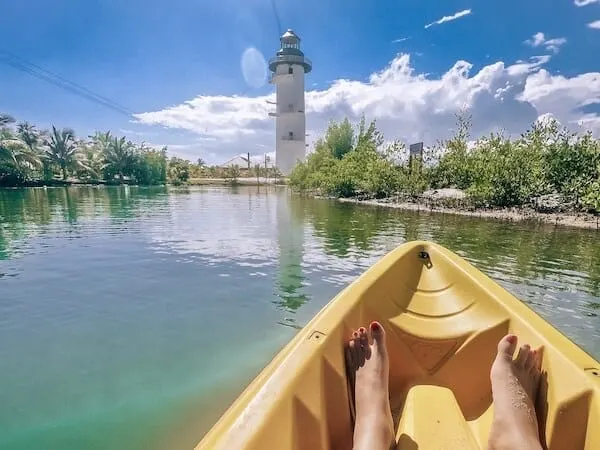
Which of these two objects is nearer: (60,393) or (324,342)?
(324,342)

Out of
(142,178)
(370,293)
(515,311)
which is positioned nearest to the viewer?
(515,311)

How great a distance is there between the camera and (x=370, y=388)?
6.18 ft

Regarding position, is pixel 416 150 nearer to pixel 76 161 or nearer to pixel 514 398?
pixel 514 398

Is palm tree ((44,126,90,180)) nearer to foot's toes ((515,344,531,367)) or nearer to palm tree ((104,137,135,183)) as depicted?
palm tree ((104,137,135,183))

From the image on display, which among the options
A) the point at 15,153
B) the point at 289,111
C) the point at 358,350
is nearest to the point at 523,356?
the point at 358,350

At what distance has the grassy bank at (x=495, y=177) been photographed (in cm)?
1565

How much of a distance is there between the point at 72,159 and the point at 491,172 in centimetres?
4814

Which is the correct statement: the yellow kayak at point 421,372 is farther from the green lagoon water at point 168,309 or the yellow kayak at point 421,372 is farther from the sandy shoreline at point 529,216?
the sandy shoreline at point 529,216

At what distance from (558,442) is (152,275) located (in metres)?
6.26

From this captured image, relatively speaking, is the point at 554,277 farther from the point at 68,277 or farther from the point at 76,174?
the point at 76,174

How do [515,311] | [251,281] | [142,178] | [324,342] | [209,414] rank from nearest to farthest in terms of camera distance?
[324,342], [515,311], [209,414], [251,281], [142,178]

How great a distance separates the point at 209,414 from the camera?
9.53ft

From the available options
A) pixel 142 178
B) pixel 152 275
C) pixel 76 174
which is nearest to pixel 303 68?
pixel 142 178

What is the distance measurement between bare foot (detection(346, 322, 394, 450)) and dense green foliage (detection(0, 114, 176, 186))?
4523 centimetres
